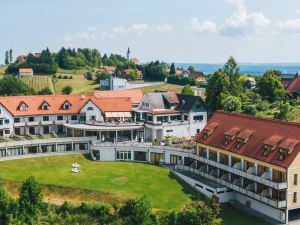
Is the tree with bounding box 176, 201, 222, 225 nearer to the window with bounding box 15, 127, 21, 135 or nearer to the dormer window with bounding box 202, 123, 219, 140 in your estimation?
the dormer window with bounding box 202, 123, 219, 140

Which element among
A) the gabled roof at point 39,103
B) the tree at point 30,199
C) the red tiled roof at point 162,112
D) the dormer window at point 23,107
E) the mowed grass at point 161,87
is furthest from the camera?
the mowed grass at point 161,87

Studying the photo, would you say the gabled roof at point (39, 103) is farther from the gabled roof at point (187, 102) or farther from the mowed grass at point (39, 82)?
the mowed grass at point (39, 82)

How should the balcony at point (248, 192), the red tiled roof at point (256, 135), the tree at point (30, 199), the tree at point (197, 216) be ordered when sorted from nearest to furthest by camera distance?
1. the tree at point (197, 216)
2. the balcony at point (248, 192)
3. the tree at point (30, 199)
4. the red tiled roof at point (256, 135)

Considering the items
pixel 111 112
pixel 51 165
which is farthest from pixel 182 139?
pixel 51 165

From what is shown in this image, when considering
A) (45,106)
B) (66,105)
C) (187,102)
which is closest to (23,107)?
(45,106)

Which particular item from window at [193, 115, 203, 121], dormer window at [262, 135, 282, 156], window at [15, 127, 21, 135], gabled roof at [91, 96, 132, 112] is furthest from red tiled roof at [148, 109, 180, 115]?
dormer window at [262, 135, 282, 156]

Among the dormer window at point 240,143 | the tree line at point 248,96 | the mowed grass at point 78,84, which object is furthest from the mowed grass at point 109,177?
the mowed grass at point 78,84
